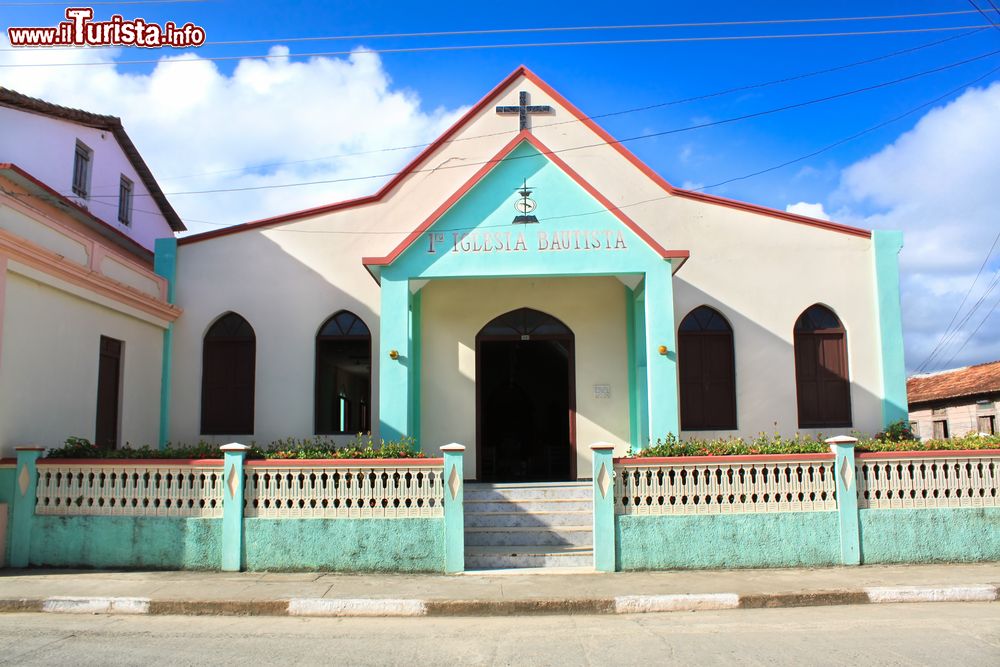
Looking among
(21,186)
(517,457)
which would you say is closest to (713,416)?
(517,457)

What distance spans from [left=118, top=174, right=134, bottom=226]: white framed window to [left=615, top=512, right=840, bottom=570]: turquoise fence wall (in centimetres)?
1652

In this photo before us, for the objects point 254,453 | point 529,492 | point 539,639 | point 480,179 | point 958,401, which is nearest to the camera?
point 539,639

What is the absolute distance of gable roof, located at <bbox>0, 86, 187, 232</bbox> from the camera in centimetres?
1573

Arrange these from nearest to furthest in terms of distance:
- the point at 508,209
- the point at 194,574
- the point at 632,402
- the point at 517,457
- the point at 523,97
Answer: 1. the point at 194,574
2. the point at 508,209
3. the point at 632,402
4. the point at 523,97
5. the point at 517,457

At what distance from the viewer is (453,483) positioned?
9.03m

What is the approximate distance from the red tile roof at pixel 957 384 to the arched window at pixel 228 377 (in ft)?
58.2

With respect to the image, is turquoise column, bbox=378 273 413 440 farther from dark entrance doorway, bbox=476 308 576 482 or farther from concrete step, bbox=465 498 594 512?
dark entrance doorway, bbox=476 308 576 482

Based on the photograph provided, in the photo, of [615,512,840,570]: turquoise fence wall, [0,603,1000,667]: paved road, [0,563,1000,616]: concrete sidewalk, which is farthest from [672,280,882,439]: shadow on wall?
[0,603,1000,667]: paved road

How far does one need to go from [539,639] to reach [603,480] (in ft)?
9.22

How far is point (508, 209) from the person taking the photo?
36.8ft

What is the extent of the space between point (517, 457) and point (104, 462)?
791 centimetres

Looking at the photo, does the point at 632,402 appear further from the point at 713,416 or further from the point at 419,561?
the point at 419,561

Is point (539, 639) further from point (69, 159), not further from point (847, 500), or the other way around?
point (69, 159)

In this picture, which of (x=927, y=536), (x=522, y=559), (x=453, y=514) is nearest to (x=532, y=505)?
(x=522, y=559)
